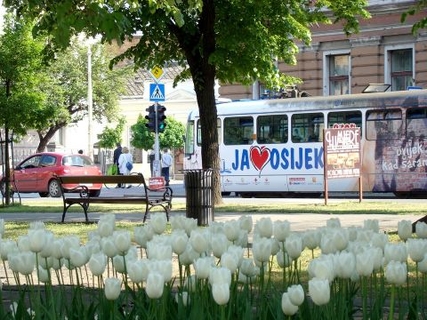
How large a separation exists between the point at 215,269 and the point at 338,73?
36.7 meters

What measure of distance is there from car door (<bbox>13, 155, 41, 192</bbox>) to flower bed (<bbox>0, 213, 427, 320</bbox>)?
3223cm

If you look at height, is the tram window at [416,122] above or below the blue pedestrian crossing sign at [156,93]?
below

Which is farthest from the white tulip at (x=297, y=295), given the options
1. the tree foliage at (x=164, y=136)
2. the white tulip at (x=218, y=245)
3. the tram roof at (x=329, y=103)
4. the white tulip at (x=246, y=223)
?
the tree foliage at (x=164, y=136)

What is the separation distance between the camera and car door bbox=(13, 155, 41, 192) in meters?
36.1

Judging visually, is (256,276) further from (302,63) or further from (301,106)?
(302,63)

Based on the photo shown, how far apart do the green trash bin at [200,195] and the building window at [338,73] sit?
23327 millimetres

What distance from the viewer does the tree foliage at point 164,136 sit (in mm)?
58656

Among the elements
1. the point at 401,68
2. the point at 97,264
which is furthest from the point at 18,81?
the point at 97,264

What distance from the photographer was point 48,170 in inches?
1407

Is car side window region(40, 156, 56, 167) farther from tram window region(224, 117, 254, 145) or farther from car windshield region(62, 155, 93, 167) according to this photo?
tram window region(224, 117, 254, 145)

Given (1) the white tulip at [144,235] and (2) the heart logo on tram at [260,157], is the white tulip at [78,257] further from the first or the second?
(2) the heart logo on tram at [260,157]

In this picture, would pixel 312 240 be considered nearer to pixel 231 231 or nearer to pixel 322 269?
pixel 231 231

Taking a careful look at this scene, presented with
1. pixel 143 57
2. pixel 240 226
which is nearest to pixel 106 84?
pixel 143 57

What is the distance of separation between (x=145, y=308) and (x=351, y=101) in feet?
86.2
